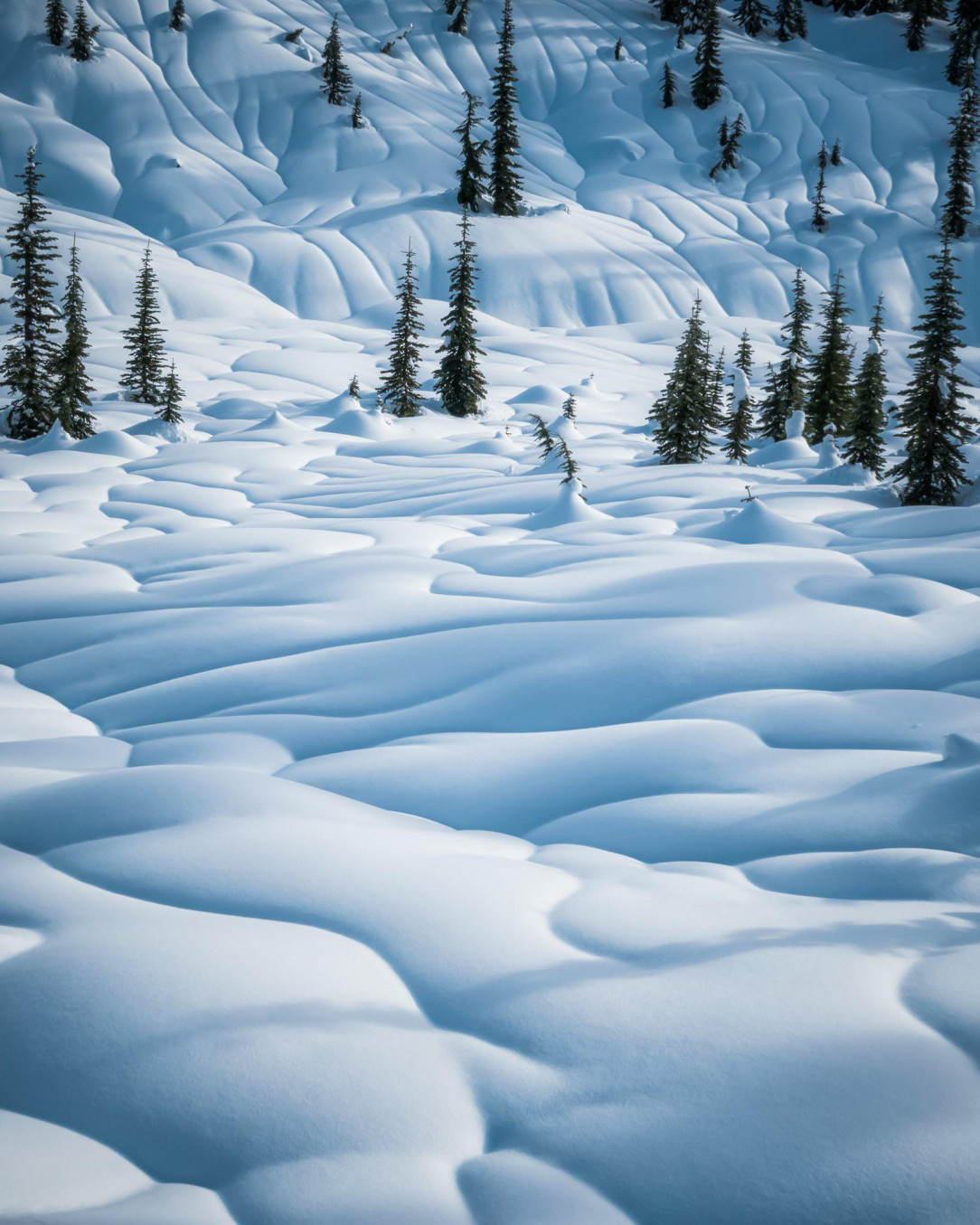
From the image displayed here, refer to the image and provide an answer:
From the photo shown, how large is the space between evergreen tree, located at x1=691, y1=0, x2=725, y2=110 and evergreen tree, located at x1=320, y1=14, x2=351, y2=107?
89.3 feet

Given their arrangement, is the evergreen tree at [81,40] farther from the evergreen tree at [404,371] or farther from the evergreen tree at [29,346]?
the evergreen tree at [404,371]

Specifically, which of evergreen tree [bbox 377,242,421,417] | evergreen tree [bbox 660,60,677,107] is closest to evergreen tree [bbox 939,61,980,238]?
evergreen tree [bbox 660,60,677,107]

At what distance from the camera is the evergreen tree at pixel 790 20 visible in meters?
75.6

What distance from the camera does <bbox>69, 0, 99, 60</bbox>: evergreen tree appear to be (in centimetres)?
5375

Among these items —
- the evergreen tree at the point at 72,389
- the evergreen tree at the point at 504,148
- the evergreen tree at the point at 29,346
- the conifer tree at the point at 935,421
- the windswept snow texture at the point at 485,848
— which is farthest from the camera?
the evergreen tree at the point at 504,148

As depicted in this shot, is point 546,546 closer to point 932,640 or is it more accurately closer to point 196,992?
point 932,640

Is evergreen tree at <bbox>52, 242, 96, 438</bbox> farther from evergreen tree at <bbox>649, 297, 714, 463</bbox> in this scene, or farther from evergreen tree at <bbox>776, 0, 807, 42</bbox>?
evergreen tree at <bbox>776, 0, 807, 42</bbox>

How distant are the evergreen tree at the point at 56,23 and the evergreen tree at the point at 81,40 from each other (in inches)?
26.7

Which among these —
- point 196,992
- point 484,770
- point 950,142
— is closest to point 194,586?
point 484,770

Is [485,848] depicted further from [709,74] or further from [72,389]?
[709,74]

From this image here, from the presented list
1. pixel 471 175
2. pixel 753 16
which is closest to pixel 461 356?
pixel 471 175

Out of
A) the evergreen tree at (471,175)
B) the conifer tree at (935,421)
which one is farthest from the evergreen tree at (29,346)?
Result: the evergreen tree at (471,175)

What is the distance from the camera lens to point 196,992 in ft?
8.66

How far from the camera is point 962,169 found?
171ft
